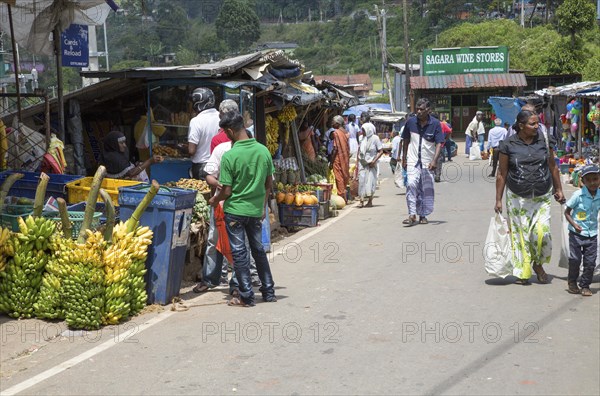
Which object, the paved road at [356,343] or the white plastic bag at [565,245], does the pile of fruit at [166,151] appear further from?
the white plastic bag at [565,245]

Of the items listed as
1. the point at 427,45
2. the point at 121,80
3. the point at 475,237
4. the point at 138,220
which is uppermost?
the point at 427,45

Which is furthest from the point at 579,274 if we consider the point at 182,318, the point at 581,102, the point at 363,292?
the point at 581,102

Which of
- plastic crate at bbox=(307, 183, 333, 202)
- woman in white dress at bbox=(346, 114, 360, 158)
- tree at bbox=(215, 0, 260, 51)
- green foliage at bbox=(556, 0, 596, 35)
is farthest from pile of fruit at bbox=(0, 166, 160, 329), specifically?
tree at bbox=(215, 0, 260, 51)

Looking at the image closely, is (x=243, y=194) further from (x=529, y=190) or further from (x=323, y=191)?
(x=323, y=191)

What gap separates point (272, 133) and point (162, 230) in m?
6.59

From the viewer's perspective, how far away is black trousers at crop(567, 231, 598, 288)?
315 inches

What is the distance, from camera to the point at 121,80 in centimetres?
1245

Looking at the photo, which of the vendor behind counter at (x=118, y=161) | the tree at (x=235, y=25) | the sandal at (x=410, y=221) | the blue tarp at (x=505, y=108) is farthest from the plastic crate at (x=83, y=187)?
the tree at (x=235, y=25)

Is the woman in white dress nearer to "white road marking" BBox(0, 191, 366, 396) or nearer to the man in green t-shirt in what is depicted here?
"white road marking" BBox(0, 191, 366, 396)

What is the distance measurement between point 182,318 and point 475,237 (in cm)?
580

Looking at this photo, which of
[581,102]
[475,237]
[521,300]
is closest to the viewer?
[521,300]

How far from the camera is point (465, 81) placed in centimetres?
4984

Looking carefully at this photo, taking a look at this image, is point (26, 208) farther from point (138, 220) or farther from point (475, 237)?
point (475, 237)

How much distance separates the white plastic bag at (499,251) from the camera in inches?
335
